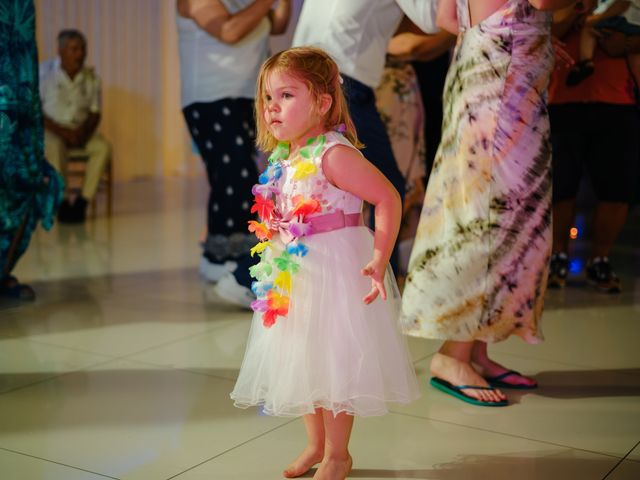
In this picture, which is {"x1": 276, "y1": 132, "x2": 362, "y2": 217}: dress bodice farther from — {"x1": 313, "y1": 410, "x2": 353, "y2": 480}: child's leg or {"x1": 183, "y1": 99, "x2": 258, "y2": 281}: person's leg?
{"x1": 183, "y1": 99, "x2": 258, "y2": 281}: person's leg

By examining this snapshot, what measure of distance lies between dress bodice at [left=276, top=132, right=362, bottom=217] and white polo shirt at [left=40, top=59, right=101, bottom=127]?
17.2 ft

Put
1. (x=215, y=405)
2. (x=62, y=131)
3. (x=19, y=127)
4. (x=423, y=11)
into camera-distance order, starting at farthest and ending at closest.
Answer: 1. (x=62, y=131)
2. (x=19, y=127)
3. (x=423, y=11)
4. (x=215, y=405)

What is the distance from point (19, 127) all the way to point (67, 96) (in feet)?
10.8

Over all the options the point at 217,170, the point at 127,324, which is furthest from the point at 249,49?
the point at 127,324

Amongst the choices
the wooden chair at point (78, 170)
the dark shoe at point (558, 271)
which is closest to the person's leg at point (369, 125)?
the dark shoe at point (558, 271)

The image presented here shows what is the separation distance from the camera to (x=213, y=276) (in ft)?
14.3

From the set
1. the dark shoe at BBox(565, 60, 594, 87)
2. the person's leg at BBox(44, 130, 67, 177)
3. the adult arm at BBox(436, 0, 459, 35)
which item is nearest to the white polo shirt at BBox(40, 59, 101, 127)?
the person's leg at BBox(44, 130, 67, 177)

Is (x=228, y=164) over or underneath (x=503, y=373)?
over

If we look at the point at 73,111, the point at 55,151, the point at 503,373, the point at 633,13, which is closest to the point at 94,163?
the point at 55,151

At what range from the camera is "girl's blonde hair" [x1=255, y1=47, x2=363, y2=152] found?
195 cm

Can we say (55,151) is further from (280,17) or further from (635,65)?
(635,65)

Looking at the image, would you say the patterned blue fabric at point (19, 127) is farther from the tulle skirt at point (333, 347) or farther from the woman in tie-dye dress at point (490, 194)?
the tulle skirt at point (333, 347)

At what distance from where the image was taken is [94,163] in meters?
6.87

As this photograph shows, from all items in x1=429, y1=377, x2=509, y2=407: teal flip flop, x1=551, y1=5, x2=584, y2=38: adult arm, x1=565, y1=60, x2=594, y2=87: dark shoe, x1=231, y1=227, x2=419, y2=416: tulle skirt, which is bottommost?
x1=429, y1=377, x2=509, y2=407: teal flip flop
